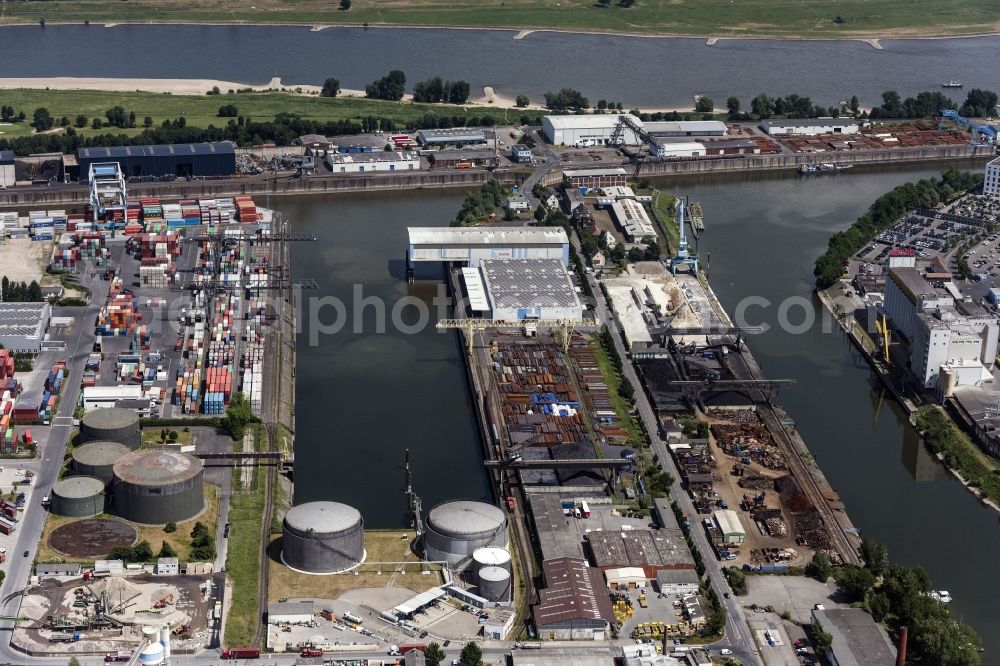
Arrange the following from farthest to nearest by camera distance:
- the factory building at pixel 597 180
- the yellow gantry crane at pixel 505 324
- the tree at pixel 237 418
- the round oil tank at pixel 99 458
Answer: the factory building at pixel 597 180 → the yellow gantry crane at pixel 505 324 → the tree at pixel 237 418 → the round oil tank at pixel 99 458

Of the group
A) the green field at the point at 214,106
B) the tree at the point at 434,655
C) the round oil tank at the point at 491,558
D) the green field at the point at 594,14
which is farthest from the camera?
the green field at the point at 594,14

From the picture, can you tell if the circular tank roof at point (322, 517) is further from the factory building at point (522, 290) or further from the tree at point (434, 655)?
the factory building at point (522, 290)

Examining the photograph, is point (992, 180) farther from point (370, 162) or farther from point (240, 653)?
point (240, 653)

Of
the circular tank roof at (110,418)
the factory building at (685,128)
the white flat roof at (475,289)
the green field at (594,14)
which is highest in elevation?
the green field at (594,14)

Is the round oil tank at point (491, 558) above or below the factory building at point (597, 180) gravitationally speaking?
below

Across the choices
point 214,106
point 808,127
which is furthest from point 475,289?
point 214,106

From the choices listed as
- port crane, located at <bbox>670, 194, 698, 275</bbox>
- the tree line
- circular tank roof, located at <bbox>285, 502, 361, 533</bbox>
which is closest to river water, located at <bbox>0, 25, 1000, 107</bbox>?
the tree line

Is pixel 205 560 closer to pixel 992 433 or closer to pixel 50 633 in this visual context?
pixel 50 633

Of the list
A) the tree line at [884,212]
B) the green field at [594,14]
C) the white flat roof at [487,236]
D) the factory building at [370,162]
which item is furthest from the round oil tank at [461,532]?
the green field at [594,14]
